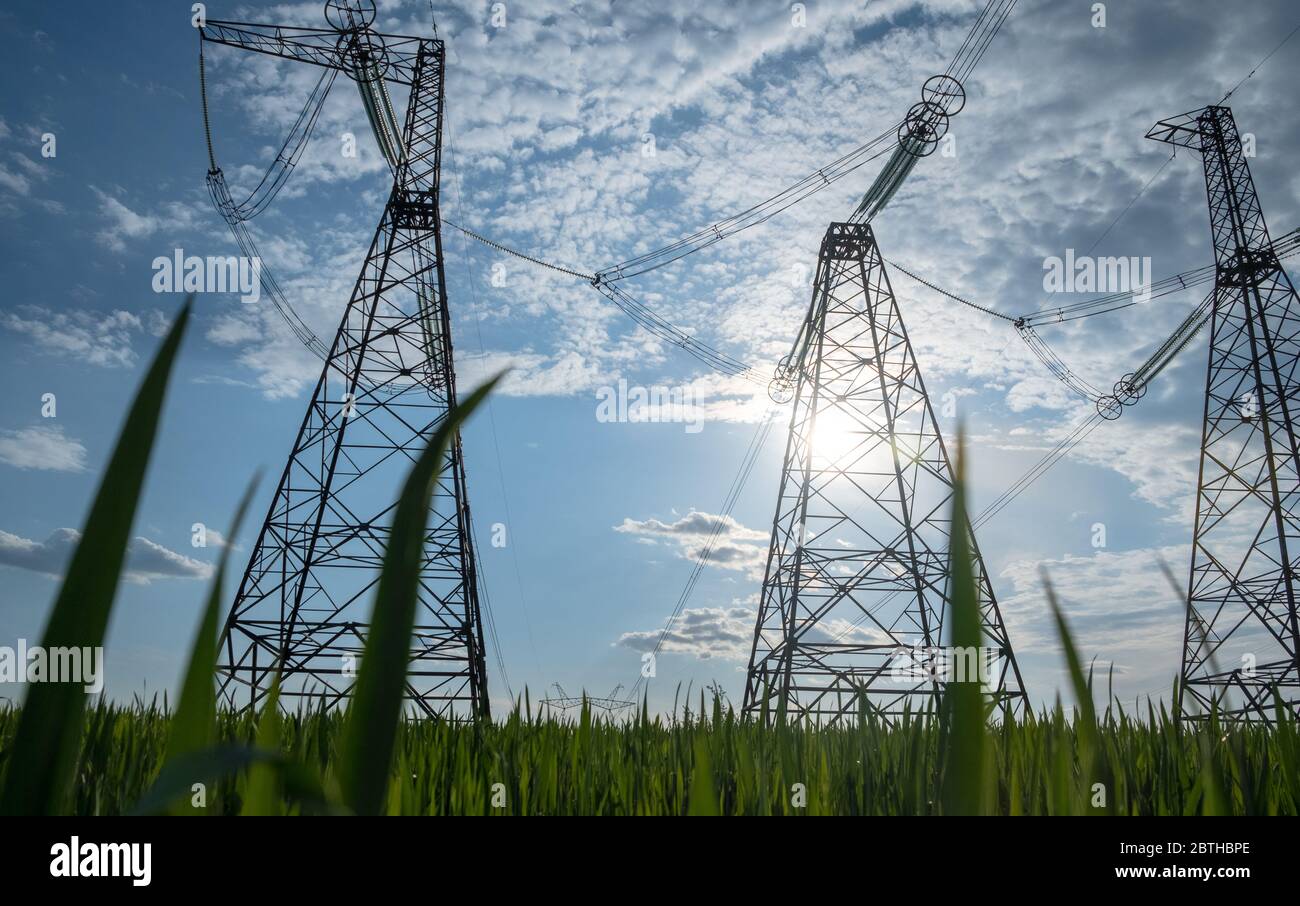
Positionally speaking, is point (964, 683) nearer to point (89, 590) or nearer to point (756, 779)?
point (89, 590)

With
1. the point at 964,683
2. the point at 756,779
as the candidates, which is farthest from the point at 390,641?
the point at 756,779

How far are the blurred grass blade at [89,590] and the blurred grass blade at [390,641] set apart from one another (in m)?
0.18

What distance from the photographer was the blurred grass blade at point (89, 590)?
536 millimetres

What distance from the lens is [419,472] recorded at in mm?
521

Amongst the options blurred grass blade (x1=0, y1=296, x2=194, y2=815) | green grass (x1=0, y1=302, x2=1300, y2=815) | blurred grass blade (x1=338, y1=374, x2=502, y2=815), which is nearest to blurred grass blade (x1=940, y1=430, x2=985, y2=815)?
green grass (x1=0, y1=302, x2=1300, y2=815)

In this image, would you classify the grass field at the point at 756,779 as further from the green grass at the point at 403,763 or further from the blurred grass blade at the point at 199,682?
the blurred grass blade at the point at 199,682

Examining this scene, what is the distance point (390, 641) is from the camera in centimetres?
54

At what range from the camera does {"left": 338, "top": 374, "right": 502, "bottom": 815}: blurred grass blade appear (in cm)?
53

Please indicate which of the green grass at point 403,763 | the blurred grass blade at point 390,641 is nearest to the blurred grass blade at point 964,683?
the green grass at point 403,763

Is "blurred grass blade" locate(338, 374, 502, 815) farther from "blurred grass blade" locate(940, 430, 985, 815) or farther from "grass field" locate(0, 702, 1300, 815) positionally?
"grass field" locate(0, 702, 1300, 815)
